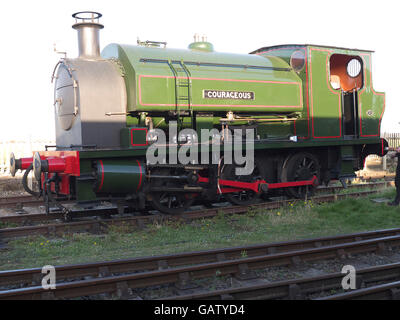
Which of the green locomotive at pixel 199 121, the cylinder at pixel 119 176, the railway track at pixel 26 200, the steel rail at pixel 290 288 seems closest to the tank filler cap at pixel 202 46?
the green locomotive at pixel 199 121

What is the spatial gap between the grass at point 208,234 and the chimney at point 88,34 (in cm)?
330

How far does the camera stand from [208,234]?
6.79 meters

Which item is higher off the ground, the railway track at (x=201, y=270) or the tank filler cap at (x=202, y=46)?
the tank filler cap at (x=202, y=46)

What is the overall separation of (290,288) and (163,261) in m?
1.59

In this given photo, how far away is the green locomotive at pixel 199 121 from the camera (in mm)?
7211

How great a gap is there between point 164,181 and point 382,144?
5.61 metres

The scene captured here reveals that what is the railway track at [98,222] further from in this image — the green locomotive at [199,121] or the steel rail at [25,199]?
the steel rail at [25,199]

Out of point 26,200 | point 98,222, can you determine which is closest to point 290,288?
point 98,222

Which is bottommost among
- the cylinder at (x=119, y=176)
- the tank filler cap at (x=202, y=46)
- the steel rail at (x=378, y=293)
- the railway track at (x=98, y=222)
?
the steel rail at (x=378, y=293)

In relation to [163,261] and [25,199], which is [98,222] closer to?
[163,261]

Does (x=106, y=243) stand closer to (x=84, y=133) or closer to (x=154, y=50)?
(x=84, y=133)

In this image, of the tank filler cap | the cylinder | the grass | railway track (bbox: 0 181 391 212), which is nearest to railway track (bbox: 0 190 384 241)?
the grass
